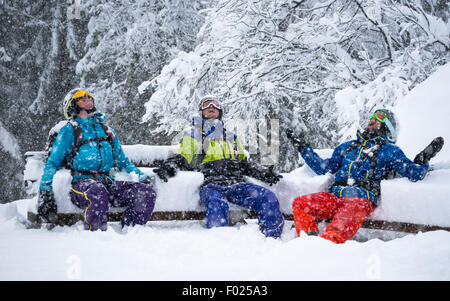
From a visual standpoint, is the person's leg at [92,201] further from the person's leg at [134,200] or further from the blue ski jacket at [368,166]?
the blue ski jacket at [368,166]

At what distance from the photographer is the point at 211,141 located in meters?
4.29

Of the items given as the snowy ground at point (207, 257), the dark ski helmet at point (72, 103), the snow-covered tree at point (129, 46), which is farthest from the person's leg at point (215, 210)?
the snow-covered tree at point (129, 46)

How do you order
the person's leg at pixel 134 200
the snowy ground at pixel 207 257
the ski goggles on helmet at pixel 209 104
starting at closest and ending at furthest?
1. the snowy ground at pixel 207 257
2. the person's leg at pixel 134 200
3. the ski goggles on helmet at pixel 209 104

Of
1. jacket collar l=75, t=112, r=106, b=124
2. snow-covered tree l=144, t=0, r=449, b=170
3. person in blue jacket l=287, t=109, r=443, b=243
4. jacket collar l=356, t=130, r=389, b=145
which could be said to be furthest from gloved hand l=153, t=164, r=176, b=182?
snow-covered tree l=144, t=0, r=449, b=170

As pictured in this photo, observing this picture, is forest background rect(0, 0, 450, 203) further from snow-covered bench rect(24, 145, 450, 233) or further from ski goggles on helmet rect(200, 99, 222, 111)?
snow-covered bench rect(24, 145, 450, 233)

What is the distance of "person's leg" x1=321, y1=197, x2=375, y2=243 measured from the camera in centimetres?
303

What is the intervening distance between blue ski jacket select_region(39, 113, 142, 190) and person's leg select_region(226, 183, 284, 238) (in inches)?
40.5

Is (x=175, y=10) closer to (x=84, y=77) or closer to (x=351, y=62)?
(x=84, y=77)

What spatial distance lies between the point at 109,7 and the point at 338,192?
10.5 metres

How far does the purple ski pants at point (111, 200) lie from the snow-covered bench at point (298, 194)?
16 centimetres

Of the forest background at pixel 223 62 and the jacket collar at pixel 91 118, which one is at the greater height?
the forest background at pixel 223 62

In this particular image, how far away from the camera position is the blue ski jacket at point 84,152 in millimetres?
3393

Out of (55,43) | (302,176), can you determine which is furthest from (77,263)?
(55,43)

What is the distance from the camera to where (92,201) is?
326cm
